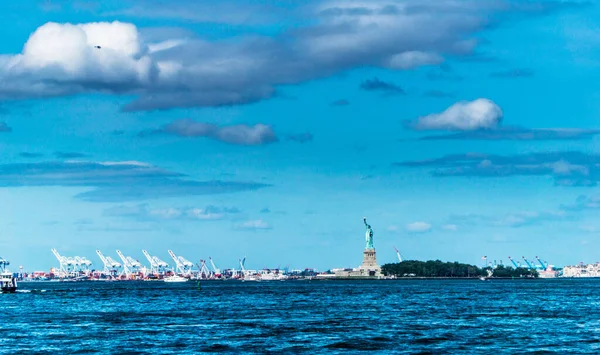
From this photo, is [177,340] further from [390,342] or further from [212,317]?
[212,317]

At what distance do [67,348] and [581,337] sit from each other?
42.9 m

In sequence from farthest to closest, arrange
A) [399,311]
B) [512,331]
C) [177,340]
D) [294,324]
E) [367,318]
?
[399,311] → [367,318] → [294,324] → [512,331] → [177,340]

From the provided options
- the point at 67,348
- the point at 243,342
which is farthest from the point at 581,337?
the point at 67,348

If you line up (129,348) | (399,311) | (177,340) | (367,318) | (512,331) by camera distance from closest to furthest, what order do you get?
(129,348) → (177,340) → (512,331) → (367,318) → (399,311)

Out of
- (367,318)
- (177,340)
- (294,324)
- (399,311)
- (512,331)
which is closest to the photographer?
(177,340)

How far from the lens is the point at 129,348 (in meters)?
73.3

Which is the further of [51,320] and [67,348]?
[51,320]

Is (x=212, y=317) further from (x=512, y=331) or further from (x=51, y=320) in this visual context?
(x=512, y=331)

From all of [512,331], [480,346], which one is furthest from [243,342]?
[512,331]

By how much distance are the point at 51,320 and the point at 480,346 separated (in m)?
55.1

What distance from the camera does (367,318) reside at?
107375mm

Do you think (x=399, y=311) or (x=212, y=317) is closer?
(x=212, y=317)

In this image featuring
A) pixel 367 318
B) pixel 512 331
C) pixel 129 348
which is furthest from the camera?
pixel 367 318

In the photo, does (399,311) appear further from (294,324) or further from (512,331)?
(512,331)
